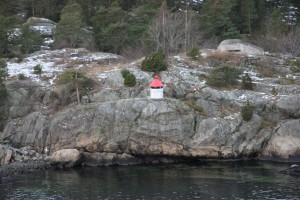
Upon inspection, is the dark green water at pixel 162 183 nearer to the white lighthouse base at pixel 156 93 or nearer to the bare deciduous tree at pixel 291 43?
the white lighthouse base at pixel 156 93

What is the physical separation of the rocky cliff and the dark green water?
7.58ft

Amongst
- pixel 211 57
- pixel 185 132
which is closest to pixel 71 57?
pixel 211 57

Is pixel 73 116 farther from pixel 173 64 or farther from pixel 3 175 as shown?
pixel 173 64

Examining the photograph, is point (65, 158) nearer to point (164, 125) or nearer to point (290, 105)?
point (164, 125)

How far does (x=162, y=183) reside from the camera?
42.0m

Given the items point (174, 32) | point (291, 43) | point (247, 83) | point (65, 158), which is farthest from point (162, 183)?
point (291, 43)

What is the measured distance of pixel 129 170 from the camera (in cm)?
4756

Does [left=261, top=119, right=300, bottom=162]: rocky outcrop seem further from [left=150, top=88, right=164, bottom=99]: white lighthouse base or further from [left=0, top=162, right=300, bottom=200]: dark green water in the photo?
[left=150, top=88, right=164, bottom=99]: white lighthouse base

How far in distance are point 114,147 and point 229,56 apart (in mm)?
22863

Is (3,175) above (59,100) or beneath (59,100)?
beneath

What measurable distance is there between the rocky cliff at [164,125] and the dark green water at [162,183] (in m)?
2.31

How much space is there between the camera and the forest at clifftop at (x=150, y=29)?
7112 cm

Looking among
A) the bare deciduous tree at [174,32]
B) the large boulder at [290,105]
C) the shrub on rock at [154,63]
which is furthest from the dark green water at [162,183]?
the bare deciduous tree at [174,32]

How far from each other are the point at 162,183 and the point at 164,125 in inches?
399
